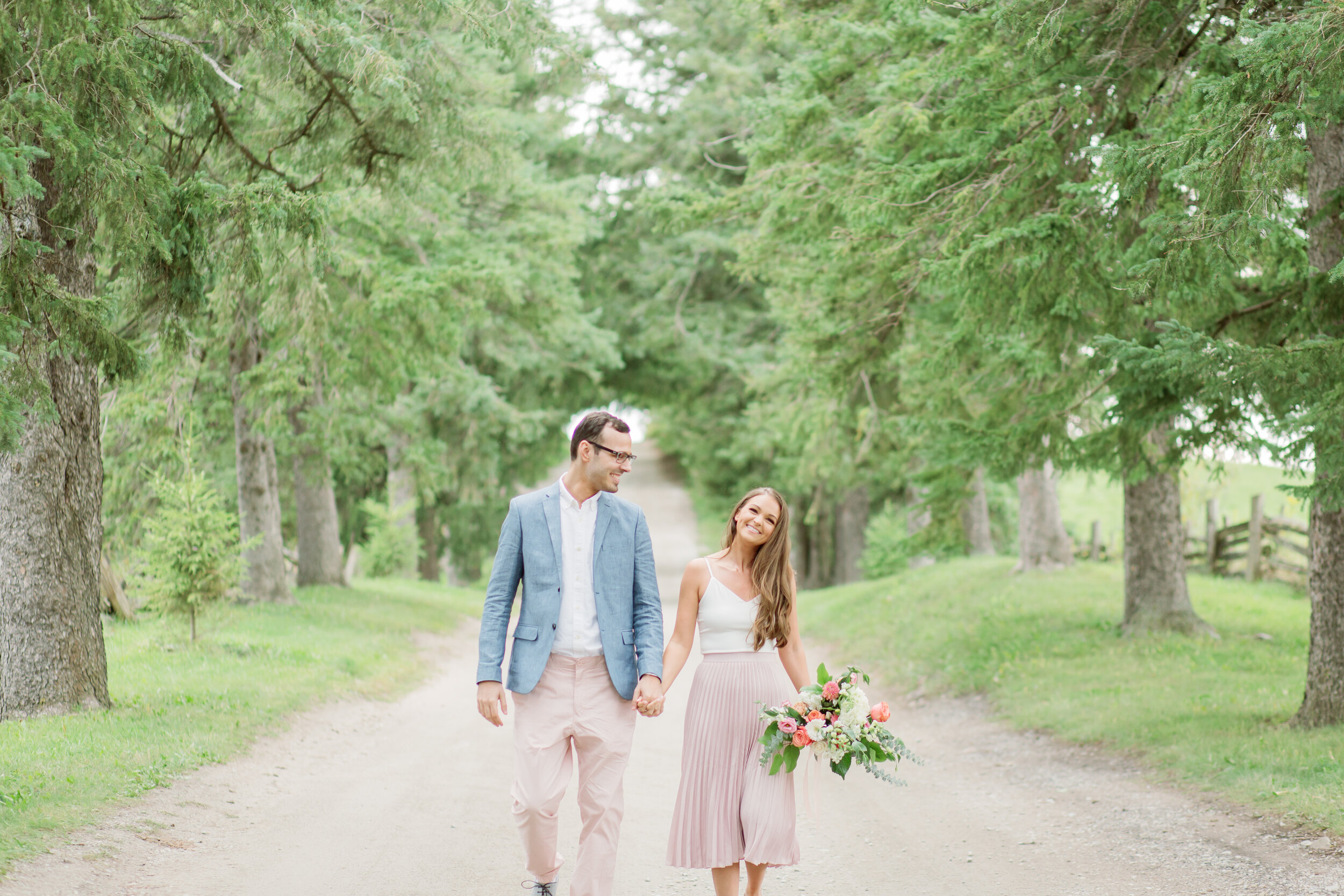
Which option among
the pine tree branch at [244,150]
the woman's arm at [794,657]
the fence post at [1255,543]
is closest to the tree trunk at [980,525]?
the fence post at [1255,543]

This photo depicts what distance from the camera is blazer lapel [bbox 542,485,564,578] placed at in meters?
4.71

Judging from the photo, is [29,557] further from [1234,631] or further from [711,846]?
[1234,631]

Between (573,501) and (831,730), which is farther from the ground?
(573,501)

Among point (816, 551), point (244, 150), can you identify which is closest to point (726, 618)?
point (244, 150)

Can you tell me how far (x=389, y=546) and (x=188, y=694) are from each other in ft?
53.1

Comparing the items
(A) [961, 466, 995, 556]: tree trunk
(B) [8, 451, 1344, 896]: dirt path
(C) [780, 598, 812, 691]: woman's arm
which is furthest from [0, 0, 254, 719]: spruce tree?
(A) [961, 466, 995, 556]: tree trunk

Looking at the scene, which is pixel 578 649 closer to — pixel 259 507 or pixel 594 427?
pixel 594 427

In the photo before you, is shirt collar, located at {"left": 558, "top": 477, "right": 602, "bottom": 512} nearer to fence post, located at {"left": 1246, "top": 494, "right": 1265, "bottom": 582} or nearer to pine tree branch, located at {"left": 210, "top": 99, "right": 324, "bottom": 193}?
pine tree branch, located at {"left": 210, "top": 99, "right": 324, "bottom": 193}

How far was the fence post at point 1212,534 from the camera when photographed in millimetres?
20047

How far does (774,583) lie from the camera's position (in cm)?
488

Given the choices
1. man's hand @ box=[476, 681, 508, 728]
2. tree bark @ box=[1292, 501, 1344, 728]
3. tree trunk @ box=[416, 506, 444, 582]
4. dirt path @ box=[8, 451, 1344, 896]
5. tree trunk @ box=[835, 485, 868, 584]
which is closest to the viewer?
man's hand @ box=[476, 681, 508, 728]

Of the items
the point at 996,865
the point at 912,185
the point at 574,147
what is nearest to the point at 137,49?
the point at 912,185

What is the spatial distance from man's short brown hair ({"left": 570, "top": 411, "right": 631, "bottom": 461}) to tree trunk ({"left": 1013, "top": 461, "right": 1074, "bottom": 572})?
→ 1501 centimetres

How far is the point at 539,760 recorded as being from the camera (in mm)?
4566
